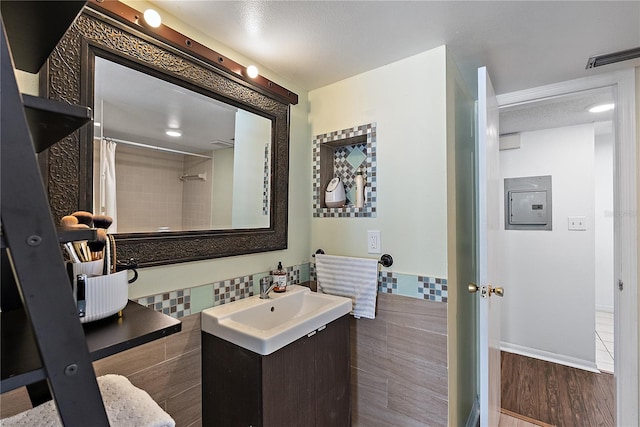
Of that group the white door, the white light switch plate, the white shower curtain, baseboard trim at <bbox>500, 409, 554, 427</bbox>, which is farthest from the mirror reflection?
the white light switch plate

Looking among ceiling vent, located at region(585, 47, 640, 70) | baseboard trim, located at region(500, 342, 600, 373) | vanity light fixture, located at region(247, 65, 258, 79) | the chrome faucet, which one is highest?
ceiling vent, located at region(585, 47, 640, 70)

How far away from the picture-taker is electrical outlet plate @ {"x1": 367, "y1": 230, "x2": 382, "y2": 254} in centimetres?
161

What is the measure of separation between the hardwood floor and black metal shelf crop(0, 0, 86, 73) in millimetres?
2927

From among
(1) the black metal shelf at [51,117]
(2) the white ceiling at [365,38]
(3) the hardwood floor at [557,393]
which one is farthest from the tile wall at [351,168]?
(3) the hardwood floor at [557,393]

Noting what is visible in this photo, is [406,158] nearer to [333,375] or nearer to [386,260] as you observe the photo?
[386,260]

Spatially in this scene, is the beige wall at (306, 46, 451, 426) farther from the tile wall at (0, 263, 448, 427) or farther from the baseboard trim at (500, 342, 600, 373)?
the baseboard trim at (500, 342, 600, 373)

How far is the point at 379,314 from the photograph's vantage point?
159 cm

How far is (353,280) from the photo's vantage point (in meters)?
1.64

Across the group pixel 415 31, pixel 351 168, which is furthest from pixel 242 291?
pixel 415 31

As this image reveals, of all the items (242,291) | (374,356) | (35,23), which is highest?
(35,23)

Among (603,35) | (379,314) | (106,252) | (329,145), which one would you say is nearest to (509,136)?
(603,35)

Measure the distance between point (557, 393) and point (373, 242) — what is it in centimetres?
199

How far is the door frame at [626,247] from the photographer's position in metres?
1.57

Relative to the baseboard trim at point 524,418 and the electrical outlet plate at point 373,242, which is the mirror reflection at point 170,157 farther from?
the baseboard trim at point 524,418
